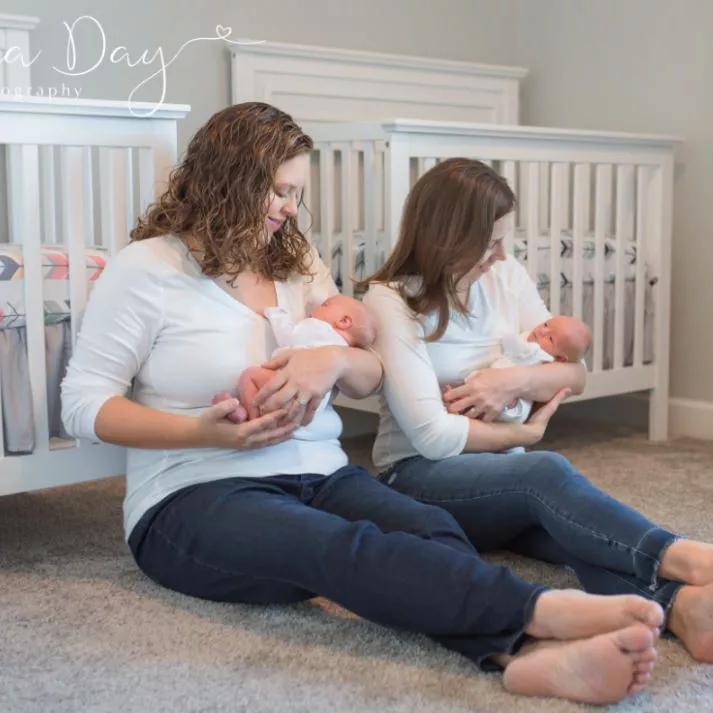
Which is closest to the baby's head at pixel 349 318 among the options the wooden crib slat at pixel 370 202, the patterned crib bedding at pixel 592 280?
the wooden crib slat at pixel 370 202

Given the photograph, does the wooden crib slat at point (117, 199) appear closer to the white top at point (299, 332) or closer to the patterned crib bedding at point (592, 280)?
the white top at point (299, 332)

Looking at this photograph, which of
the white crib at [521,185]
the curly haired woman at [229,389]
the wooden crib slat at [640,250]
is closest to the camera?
the curly haired woman at [229,389]

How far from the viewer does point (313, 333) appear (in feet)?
5.16

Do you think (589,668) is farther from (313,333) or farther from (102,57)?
(102,57)

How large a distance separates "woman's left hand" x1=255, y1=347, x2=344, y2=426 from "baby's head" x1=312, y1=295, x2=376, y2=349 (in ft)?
0.25

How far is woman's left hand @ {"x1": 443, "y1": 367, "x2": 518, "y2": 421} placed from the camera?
172 cm

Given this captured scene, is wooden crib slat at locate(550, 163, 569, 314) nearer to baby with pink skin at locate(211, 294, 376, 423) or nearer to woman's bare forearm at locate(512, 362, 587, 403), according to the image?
woman's bare forearm at locate(512, 362, 587, 403)

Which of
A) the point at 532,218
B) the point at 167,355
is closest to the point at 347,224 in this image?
the point at 532,218

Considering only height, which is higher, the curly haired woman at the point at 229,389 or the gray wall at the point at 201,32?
the gray wall at the point at 201,32

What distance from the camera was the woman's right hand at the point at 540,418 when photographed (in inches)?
69.2

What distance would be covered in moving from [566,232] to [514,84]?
2.34ft

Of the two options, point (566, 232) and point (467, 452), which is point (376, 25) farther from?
point (467, 452)

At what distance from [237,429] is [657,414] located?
159 centimetres

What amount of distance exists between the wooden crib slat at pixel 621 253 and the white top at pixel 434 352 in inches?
30.4
